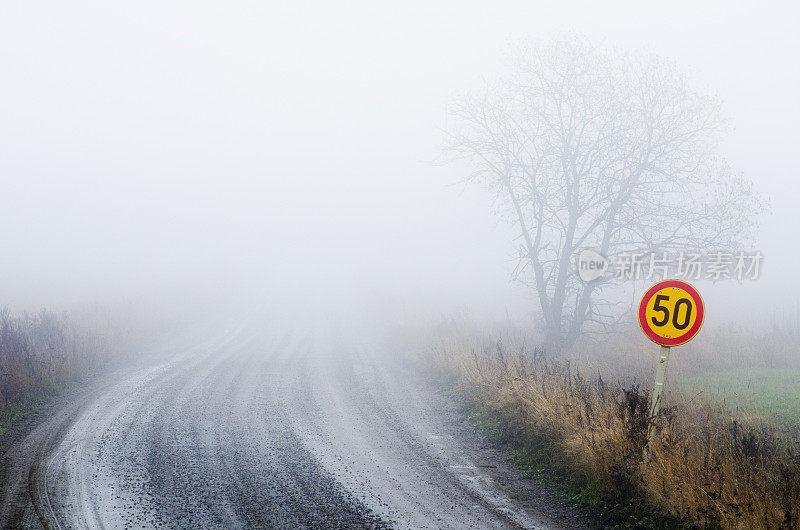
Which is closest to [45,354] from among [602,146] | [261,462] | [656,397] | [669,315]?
[261,462]

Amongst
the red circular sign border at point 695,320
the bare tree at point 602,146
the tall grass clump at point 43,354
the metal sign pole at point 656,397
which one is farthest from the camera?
the bare tree at point 602,146

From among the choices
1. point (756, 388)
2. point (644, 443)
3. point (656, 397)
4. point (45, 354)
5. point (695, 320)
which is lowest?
point (756, 388)

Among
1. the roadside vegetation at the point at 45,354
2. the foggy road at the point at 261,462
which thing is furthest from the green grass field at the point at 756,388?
the roadside vegetation at the point at 45,354

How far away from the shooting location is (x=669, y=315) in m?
5.68

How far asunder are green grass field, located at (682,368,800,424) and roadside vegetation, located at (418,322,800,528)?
0.06 m

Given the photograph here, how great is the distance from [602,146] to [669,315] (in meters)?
10.0

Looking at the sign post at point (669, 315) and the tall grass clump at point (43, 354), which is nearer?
the sign post at point (669, 315)

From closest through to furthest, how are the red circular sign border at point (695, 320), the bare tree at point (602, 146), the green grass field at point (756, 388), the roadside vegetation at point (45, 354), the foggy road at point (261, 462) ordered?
the red circular sign border at point (695, 320)
the foggy road at point (261, 462)
the green grass field at point (756, 388)
the roadside vegetation at point (45, 354)
the bare tree at point (602, 146)

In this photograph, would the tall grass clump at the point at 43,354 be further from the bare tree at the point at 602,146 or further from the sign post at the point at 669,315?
the bare tree at the point at 602,146

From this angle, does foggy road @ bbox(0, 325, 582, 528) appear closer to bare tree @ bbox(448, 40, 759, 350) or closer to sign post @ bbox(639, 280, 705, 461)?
sign post @ bbox(639, 280, 705, 461)

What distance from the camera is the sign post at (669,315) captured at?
18.0ft

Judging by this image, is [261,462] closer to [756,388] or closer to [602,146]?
[756,388]

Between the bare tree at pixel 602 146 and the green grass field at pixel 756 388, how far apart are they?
3.80 m

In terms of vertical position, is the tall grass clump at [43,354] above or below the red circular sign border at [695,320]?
above
